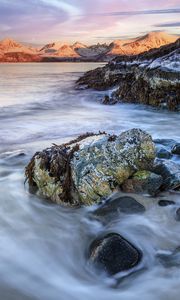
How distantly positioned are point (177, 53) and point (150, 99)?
2.28 metres

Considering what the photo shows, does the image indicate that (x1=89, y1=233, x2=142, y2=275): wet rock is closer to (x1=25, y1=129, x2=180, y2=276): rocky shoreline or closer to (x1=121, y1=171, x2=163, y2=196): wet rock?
(x1=25, y1=129, x2=180, y2=276): rocky shoreline

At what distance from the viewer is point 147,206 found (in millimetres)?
5359

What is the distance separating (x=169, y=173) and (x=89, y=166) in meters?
1.33

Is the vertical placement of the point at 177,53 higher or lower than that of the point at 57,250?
higher

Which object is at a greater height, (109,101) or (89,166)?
(89,166)

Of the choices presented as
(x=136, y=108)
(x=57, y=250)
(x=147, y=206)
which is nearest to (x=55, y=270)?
(x=57, y=250)

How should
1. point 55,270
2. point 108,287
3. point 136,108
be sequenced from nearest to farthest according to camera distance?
point 108,287
point 55,270
point 136,108

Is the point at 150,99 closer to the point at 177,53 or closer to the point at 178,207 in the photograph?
the point at 177,53

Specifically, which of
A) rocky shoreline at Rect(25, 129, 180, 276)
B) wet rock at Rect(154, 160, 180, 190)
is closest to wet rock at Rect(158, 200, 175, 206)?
rocky shoreline at Rect(25, 129, 180, 276)

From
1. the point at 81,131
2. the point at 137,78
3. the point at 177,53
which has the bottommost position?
the point at 81,131

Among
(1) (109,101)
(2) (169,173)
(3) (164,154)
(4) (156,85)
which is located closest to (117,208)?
(2) (169,173)

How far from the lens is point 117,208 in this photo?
A: 5.29m

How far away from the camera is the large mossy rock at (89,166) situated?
18.2ft

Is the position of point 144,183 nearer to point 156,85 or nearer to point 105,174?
point 105,174
